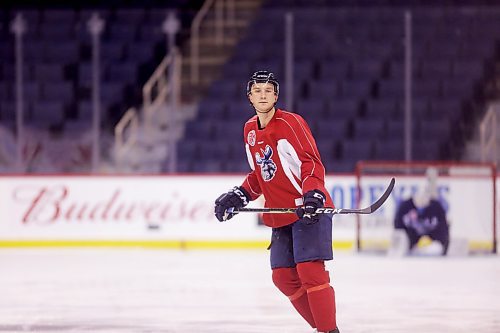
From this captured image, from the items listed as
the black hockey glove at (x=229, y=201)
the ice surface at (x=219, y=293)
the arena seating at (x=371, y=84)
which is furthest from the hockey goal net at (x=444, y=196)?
the black hockey glove at (x=229, y=201)

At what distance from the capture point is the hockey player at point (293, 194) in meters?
4.64

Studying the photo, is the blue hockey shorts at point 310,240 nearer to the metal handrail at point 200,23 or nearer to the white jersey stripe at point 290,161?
the white jersey stripe at point 290,161

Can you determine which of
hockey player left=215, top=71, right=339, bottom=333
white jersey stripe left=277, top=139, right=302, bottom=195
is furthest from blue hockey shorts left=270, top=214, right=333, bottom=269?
white jersey stripe left=277, top=139, right=302, bottom=195

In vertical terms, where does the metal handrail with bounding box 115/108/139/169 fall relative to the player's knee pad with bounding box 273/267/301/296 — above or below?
above

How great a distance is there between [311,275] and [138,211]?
7074 mm

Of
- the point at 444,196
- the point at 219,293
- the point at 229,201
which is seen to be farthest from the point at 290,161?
the point at 444,196

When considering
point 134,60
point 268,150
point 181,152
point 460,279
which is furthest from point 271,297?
point 134,60

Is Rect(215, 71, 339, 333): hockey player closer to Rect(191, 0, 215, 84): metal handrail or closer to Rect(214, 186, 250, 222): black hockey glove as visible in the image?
Rect(214, 186, 250, 222): black hockey glove

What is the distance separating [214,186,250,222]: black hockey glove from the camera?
4.91m

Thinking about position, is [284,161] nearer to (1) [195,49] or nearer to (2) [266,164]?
(2) [266,164]

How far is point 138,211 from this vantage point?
38.1ft

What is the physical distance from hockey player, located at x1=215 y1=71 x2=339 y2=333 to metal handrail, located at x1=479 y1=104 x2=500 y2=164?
22.0 feet

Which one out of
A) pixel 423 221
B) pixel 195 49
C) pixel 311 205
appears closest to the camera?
pixel 311 205

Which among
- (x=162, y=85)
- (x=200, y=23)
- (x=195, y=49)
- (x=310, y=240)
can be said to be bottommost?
(x=310, y=240)
